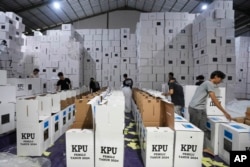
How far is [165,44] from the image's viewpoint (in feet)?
27.3

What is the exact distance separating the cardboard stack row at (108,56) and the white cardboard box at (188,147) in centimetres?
903

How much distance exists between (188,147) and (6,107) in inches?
136

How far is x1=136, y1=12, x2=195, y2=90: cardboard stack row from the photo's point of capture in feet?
27.2

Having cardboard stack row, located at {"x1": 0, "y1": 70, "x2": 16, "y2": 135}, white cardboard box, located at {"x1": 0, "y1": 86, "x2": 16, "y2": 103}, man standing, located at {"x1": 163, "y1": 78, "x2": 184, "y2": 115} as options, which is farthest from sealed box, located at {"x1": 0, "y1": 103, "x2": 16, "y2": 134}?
man standing, located at {"x1": 163, "y1": 78, "x2": 184, "y2": 115}

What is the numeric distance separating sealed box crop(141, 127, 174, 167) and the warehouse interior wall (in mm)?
15438

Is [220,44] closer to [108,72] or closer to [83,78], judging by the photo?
[108,72]

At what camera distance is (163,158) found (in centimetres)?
275

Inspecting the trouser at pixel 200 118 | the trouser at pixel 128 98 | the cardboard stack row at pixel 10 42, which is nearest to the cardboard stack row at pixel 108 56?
the cardboard stack row at pixel 10 42

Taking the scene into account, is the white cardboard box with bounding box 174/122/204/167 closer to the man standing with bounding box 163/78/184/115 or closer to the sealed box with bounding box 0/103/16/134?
the man standing with bounding box 163/78/184/115

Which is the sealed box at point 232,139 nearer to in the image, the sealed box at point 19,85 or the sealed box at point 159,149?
the sealed box at point 159,149

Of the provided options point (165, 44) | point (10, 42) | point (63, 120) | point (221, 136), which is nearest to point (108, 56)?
point (165, 44)

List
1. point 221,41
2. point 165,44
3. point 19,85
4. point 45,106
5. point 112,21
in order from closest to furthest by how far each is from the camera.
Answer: point 45,106 < point 19,85 < point 221,41 < point 165,44 < point 112,21

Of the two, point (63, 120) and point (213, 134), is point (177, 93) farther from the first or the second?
point (63, 120)

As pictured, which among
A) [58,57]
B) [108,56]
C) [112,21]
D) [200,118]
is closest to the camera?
[200,118]
